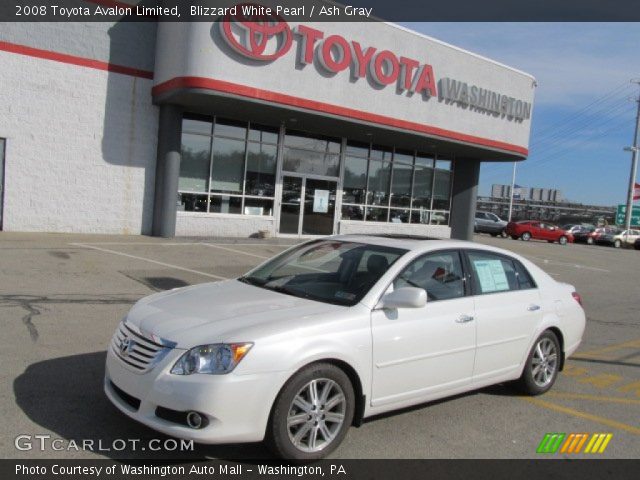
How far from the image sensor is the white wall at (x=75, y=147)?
47.7 feet

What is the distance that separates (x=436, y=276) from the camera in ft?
16.5

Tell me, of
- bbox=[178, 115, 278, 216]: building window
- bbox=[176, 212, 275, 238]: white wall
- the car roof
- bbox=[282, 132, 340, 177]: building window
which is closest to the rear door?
the car roof

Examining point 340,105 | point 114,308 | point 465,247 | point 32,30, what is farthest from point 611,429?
point 32,30

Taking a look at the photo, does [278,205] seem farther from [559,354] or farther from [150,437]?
[150,437]

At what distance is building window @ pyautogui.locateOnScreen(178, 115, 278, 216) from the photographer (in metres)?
17.1

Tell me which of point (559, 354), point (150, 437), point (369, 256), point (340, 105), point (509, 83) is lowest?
point (150, 437)

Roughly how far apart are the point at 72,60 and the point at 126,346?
1310cm

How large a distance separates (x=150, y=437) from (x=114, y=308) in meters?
4.22

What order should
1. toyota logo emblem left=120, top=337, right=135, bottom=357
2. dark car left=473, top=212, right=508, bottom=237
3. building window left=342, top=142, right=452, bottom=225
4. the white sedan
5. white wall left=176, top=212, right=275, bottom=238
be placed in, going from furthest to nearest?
dark car left=473, top=212, right=508, bottom=237 → building window left=342, top=142, right=452, bottom=225 → white wall left=176, top=212, right=275, bottom=238 → toyota logo emblem left=120, top=337, right=135, bottom=357 → the white sedan

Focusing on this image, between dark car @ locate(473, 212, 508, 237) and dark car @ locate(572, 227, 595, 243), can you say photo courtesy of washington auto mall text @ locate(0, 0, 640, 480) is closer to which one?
dark car @ locate(473, 212, 508, 237)

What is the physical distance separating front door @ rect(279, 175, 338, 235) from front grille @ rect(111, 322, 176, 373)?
1503 cm

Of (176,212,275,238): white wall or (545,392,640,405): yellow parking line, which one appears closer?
(545,392,640,405): yellow parking line

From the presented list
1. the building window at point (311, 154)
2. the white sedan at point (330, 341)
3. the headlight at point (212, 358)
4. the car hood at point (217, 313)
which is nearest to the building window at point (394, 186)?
the building window at point (311, 154)

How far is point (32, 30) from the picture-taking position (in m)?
14.5
